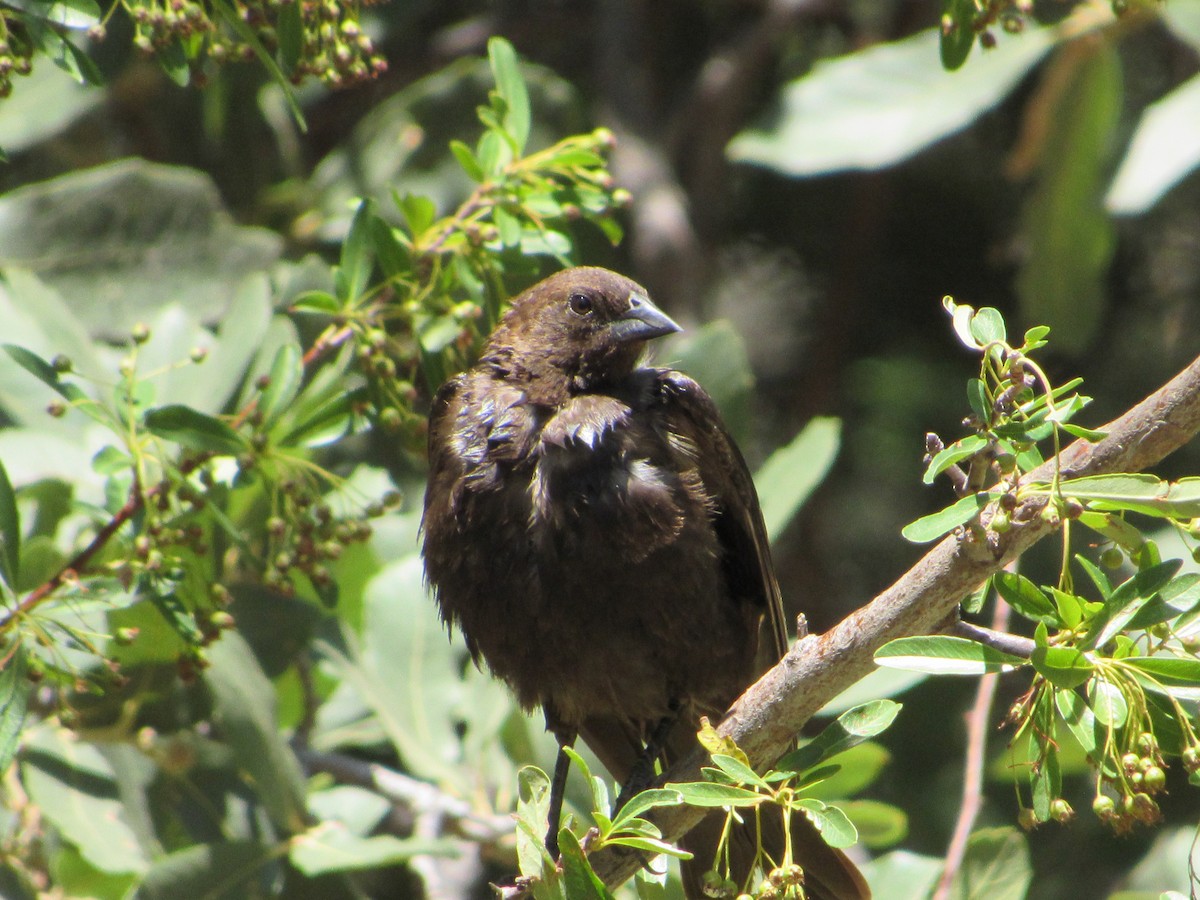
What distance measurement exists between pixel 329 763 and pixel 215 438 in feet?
4.27

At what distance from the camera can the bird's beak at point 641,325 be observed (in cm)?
346

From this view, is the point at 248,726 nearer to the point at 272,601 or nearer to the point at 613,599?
the point at 272,601

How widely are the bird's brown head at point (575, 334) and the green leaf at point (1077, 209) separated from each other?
147 centimetres

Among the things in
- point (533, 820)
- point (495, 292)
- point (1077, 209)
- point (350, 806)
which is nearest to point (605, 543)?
point (495, 292)

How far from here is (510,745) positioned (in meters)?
3.78

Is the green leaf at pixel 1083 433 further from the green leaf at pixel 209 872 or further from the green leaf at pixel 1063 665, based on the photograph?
the green leaf at pixel 209 872

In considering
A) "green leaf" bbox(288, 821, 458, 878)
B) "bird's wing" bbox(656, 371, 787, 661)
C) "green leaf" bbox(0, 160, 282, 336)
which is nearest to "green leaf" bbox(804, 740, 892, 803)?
"bird's wing" bbox(656, 371, 787, 661)

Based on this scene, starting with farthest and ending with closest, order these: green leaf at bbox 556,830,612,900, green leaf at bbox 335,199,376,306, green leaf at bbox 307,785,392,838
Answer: green leaf at bbox 307,785,392,838 → green leaf at bbox 335,199,376,306 → green leaf at bbox 556,830,612,900

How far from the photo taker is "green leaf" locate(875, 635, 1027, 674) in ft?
6.30

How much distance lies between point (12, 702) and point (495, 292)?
127 centimetres

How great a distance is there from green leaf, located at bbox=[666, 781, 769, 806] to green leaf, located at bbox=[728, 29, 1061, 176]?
2556 mm

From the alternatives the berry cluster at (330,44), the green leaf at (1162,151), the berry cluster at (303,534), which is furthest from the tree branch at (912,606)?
the green leaf at (1162,151)

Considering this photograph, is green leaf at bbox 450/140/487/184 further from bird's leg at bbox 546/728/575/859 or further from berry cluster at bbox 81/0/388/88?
bird's leg at bbox 546/728/575/859

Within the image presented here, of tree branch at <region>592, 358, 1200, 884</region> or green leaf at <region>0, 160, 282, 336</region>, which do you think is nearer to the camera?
Result: tree branch at <region>592, 358, 1200, 884</region>
